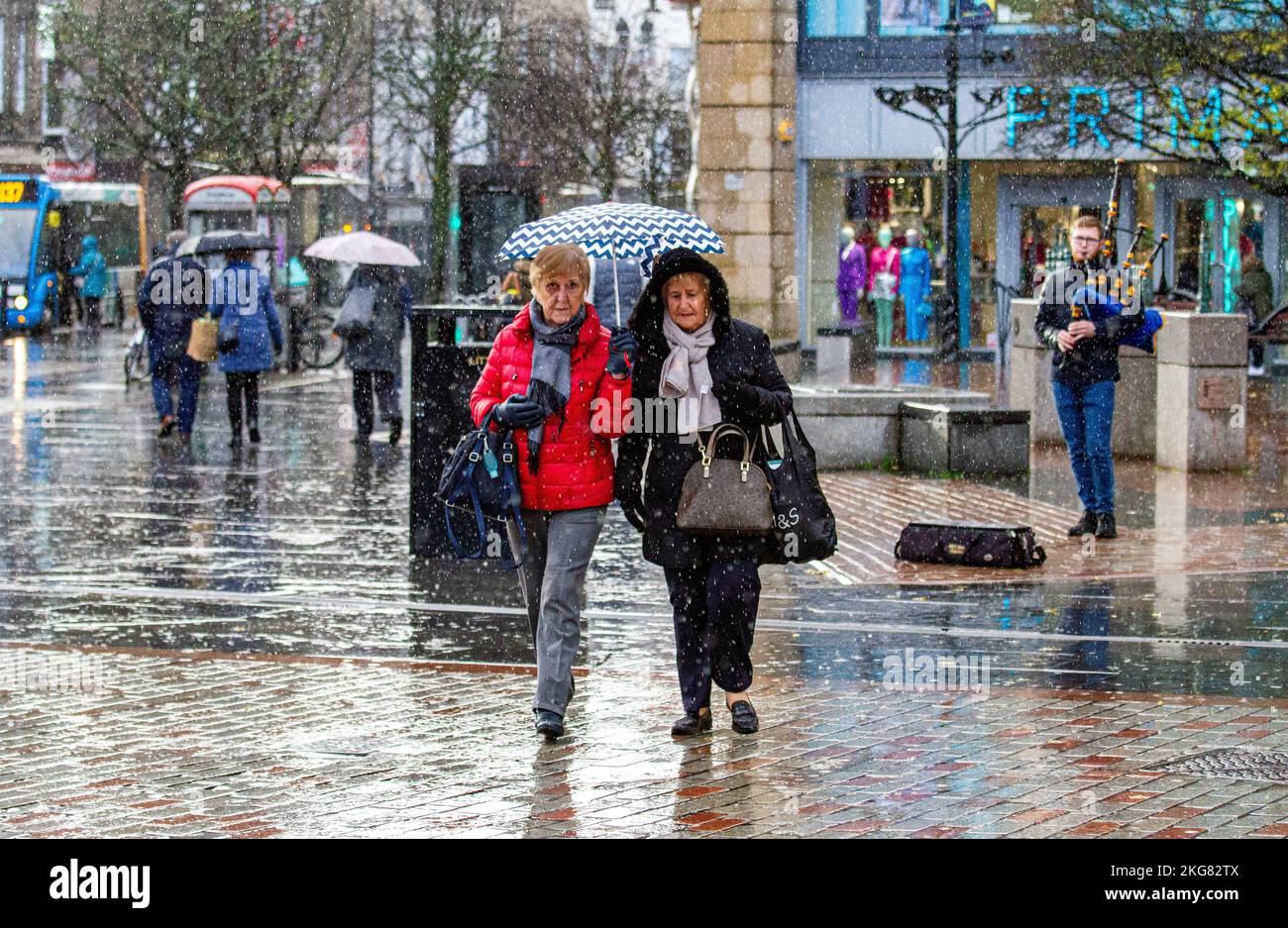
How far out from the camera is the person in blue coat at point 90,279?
155 feet

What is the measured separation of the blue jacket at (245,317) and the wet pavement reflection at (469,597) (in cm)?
249

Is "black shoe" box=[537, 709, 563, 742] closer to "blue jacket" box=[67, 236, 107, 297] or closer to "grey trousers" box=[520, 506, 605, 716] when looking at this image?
"grey trousers" box=[520, 506, 605, 716]

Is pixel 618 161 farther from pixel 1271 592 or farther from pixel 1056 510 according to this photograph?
pixel 1271 592

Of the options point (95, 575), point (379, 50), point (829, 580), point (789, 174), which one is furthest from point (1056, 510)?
point (379, 50)

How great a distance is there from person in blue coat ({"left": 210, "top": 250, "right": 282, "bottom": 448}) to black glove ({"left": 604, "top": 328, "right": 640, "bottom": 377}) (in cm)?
1169

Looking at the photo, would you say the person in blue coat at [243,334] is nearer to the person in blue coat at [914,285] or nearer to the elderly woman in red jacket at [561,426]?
the elderly woman in red jacket at [561,426]

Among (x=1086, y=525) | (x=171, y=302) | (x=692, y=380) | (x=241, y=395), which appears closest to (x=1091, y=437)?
(x=1086, y=525)

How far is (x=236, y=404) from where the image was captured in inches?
751

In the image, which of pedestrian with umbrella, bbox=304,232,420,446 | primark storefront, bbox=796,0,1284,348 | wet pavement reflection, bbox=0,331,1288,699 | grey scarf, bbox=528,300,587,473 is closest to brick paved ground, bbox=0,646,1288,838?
wet pavement reflection, bbox=0,331,1288,699

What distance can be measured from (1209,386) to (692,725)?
31.3 feet

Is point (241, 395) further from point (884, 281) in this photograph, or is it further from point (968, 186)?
point (968, 186)

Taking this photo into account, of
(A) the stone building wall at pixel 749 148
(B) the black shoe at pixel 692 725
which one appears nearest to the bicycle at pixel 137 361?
(A) the stone building wall at pixel 749 148

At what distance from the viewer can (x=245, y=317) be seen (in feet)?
62.4

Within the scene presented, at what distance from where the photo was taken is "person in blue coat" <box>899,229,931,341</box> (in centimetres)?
3544
